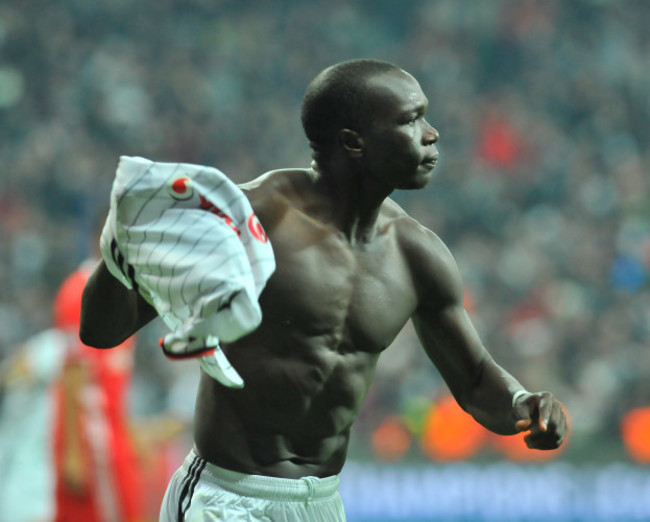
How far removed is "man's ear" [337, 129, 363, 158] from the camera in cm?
314

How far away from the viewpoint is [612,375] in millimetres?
9359

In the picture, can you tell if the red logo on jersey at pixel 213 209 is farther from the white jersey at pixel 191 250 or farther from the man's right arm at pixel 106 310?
the man's right arm at pixel 106 310

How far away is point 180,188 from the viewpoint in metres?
2.64

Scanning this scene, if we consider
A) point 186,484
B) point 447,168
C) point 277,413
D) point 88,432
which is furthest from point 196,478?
point 447,168

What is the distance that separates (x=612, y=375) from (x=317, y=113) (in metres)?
6.76

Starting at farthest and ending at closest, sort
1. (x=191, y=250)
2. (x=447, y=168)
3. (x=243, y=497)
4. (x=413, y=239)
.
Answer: (x=447, y=168) → (x=413, y=239) → (x=243, y=497) → (x=191, y=250)

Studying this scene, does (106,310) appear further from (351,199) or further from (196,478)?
(351,199)

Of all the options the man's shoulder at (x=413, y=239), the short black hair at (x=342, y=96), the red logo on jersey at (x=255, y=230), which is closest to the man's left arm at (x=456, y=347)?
the man's shoulder at (x=413, y=239)

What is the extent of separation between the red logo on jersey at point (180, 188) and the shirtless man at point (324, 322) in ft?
1.33

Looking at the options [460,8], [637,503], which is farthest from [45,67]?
[637,503]

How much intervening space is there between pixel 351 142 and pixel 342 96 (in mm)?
130

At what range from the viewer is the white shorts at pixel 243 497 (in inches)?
120

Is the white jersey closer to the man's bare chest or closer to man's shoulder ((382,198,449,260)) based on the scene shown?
the man's bare chest

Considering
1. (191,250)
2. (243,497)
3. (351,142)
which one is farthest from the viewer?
(351,142)
